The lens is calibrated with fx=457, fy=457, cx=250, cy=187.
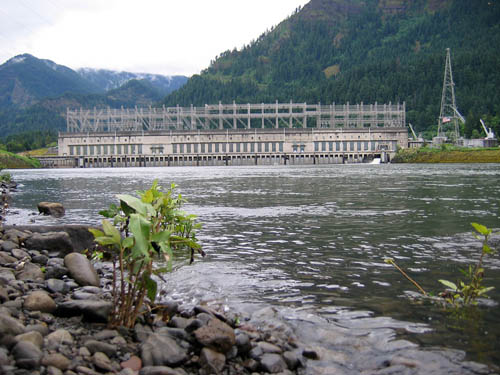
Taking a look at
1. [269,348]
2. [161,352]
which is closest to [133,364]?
[161,352]

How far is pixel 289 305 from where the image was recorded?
19.3 ft

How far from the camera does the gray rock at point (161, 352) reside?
417 cm

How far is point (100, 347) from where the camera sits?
4.25 m

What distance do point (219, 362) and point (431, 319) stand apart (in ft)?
8.33

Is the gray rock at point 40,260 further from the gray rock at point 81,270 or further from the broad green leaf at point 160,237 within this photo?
the broad green leaf at point 160,237

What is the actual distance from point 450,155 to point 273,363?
89.8 m

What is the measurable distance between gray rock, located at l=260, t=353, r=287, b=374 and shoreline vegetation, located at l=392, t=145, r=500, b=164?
3323 inches

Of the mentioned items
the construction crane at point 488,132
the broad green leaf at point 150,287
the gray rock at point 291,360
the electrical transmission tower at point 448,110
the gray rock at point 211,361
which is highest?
the electrical transmission tower at point 448,110

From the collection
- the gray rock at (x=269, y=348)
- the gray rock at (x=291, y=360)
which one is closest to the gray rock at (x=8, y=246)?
the gray rock at (x=269, y=348)

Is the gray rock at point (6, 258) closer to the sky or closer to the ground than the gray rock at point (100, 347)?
closer to the sky

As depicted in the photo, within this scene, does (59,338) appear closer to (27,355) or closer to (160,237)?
(27,355)

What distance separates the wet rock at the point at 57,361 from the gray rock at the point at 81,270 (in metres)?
2.85

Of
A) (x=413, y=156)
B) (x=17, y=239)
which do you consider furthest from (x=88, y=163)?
(x=17, y=239)

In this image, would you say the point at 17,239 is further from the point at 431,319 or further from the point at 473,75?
the point at 473,75
